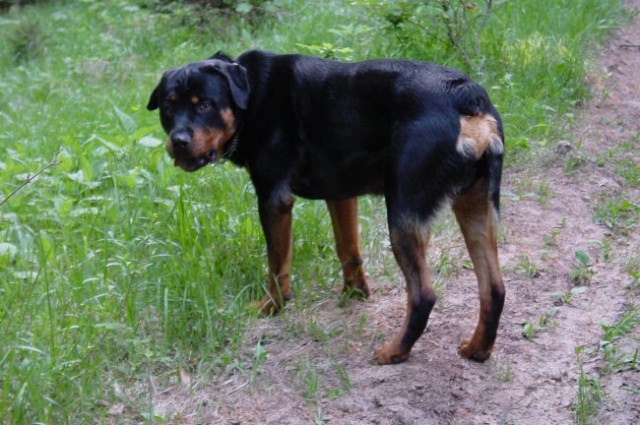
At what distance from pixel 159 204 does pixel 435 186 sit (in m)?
2.41

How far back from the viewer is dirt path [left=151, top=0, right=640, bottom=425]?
12.6ft

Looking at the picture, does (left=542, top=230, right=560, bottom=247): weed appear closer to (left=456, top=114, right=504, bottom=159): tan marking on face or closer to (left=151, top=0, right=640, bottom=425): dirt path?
(left=151, top=0, right=640, bottom=425): dirt path

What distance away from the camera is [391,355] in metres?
4.13

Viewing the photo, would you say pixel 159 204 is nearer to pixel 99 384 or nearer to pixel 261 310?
pixel 261 310

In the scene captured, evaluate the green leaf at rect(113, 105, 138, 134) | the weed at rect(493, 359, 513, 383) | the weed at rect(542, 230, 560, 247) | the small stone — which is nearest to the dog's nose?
the weed at rect(493, 359, 513, 383)

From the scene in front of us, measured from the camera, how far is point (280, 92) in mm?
4539

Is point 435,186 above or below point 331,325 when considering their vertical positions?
above

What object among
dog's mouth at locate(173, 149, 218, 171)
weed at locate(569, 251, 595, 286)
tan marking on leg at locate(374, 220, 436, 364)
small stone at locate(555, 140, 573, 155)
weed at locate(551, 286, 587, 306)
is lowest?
weed at locate(551, 286, 587, 306)

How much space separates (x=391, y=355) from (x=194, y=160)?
139 centimetres

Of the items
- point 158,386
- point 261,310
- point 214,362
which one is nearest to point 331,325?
point 261,310

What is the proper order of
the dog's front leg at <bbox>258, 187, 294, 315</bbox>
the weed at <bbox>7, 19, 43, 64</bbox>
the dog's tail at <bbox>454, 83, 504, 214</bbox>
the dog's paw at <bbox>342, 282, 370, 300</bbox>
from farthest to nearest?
1. the weed at <bbox>7, 19, 43, 64</bbox>
2. the dog's paw at <bbox>342, 282, 370, 300</bbox>
3. the dog's front leg at <bbox>258, 187, 294, 315</bbox>
4. the dog's tail at <bbox>454, 83, 504, 214</bbox>

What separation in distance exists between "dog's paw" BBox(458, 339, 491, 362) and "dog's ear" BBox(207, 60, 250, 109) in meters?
1.66

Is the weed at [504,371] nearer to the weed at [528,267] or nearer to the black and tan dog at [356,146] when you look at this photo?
the black and tan dog at [356,146]

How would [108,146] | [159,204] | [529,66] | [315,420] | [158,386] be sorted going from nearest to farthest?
[315,420] → [158,386] → [159,204] → [108,146] → [529,66]
